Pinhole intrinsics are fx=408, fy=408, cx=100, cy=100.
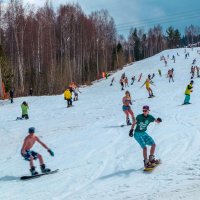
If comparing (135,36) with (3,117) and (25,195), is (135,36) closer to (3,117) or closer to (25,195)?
(3,117)

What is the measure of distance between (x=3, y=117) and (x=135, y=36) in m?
95.7

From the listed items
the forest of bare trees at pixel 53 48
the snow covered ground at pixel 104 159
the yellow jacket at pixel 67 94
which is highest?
the forest of bare trees at pixel 53 48

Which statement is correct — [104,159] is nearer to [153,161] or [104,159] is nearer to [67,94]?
[153,161]

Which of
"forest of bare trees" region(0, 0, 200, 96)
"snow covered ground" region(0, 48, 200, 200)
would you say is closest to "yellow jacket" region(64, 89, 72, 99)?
"snow covered ground" region(0, 48, 200, 200)

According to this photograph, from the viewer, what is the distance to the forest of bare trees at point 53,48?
49.2 metres

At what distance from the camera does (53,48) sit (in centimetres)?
5975

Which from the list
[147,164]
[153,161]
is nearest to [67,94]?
[153,161]

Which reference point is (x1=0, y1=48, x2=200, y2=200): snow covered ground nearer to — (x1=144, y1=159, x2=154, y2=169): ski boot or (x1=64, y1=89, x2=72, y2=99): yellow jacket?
(x1=144, y1=159, x2=154, y2=169): ski boot

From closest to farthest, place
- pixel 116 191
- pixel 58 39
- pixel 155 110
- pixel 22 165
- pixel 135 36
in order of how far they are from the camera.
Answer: pixel 116 191 < pixel 22 165 < pixel 155 110 < pixel 58 39 < pixel 135 36

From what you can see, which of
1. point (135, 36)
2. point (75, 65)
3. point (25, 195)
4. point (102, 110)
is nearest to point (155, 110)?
point (102, 110)

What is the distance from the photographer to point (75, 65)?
213ft

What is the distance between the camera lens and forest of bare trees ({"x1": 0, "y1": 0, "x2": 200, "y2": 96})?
1937 inches

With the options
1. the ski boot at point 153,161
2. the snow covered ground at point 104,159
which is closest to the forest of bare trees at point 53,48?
the snow covered ground at point 104,159

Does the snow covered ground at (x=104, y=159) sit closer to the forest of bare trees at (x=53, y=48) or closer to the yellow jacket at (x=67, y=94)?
the yellow jacket at (x=67, y=94)
